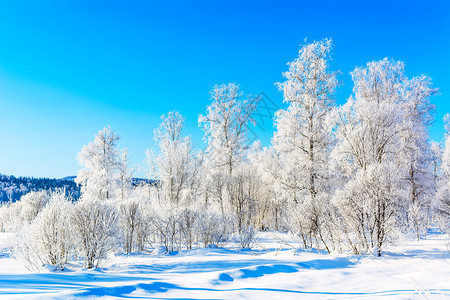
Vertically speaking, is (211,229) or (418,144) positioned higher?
(418,144)

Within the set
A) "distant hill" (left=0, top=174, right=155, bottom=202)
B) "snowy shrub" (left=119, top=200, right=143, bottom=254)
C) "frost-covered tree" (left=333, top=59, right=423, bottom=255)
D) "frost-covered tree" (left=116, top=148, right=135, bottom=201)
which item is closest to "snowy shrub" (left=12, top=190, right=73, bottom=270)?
"snowy shrub" (left=119, top=200, right=143, bottom=254)

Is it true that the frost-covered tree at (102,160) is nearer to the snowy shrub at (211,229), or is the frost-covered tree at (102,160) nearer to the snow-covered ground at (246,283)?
the snowy shrub at (211,229)

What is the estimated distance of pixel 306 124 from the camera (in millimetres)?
13531

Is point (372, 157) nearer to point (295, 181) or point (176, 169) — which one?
point (295, 181)

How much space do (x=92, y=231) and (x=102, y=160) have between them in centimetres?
→ 1716

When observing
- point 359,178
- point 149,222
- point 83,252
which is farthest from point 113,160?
point 359,178

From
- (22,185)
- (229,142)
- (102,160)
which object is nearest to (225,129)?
(229,142)

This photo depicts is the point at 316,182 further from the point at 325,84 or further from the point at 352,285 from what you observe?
the point at 352,285

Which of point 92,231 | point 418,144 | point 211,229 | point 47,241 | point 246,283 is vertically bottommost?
point 246,283

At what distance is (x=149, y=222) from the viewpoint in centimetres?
1256

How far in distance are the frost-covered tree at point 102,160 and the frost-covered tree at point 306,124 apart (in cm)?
1580

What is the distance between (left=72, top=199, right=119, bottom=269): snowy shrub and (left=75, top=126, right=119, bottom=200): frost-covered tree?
579 inches

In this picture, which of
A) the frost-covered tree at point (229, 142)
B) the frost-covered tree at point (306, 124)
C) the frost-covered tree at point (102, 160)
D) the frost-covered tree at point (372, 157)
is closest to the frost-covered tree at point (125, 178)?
the frost-covered tree at point (102, 160)

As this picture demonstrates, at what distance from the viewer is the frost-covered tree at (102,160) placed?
2333 cm
